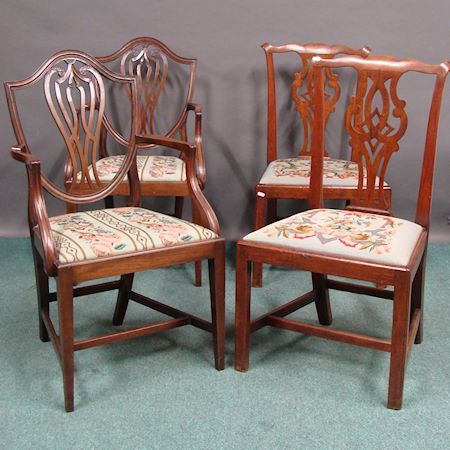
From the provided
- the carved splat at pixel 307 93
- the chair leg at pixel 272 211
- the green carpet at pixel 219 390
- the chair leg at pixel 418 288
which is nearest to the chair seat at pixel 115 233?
the green carpet at pixel 219 390

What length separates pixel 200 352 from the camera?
2.29 metres

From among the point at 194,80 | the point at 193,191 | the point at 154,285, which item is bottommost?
the point at 154,285

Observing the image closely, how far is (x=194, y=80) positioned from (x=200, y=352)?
4.52 ft

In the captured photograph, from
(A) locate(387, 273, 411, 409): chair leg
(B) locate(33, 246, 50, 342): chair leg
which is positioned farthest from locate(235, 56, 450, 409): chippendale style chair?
(B) locate(33, 246, 50, 342): chair leg

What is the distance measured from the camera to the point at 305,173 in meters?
2.87

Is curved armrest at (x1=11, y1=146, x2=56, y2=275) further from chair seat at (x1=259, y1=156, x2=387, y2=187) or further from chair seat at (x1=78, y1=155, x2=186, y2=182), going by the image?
chair seat at (x1=259, y1=156, x2=387, y2=187)

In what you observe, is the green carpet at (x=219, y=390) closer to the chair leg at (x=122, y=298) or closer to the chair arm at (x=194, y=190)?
the chair leg at (x=122, y=298)

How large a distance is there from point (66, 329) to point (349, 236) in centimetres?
83

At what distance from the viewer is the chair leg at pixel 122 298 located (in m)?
2.43

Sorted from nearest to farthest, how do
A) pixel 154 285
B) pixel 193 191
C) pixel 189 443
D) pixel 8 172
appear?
pixel 189 443, pixel 193 191, pixel 154 285, pixel 8 172

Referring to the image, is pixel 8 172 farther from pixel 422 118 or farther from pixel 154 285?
pixel 422 118

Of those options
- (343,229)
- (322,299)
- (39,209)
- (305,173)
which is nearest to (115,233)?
(39,209)

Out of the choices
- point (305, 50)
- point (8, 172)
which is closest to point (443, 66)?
point (305, 50)

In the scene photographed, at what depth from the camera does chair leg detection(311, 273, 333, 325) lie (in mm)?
2402
